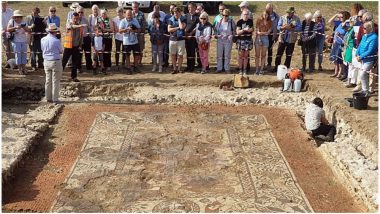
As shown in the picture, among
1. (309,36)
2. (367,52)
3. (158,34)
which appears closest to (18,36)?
(158,34)

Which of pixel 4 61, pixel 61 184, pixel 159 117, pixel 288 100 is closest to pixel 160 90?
pixel 159 117

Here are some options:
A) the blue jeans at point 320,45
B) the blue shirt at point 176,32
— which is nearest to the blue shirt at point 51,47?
the blue shirt at point 176,32

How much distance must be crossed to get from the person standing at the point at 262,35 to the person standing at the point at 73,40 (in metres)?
5.06

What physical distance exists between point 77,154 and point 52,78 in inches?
→ 147

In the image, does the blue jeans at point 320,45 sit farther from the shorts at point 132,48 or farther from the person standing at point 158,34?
the shorts at point 132,48

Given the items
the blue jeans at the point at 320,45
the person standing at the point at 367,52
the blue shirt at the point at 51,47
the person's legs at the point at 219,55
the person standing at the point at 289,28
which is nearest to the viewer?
the person standing at the point at 367,52

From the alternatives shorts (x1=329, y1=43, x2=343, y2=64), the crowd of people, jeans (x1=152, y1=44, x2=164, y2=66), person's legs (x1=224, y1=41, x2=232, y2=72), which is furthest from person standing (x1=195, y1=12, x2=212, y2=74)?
shorts (x1=329, y1=43, x2=343, y2=64)

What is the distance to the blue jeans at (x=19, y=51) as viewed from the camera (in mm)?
16500

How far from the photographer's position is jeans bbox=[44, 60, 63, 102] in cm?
1465

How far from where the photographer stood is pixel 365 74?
14.2m

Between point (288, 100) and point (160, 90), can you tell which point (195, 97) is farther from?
point (288, 100)

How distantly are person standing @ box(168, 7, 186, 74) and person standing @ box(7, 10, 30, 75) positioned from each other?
412 centimetres

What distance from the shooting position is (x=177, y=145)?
12.3 m

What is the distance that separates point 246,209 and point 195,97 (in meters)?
6.71
